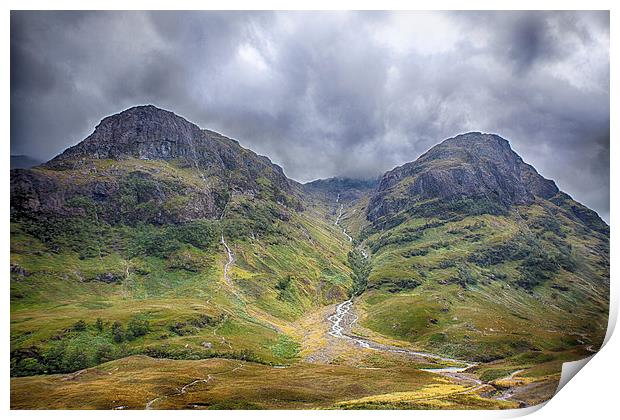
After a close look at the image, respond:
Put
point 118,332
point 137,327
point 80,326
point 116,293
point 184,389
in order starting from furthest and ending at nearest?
point 116,293
point 137,327
point 118,332
point 80,326
point 184,389

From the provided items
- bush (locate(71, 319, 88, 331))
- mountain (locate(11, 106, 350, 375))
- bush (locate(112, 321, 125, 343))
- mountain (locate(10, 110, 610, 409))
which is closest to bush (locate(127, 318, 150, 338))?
mountain (locate(11, 106, 350, 375))

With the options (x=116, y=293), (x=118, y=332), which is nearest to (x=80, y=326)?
(x=118, y=332)

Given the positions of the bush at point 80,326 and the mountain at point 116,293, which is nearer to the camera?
the mountain at point 116,293

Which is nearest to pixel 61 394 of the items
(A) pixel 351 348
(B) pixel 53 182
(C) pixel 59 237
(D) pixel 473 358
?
(A) pixel 351 348

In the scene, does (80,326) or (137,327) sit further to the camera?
(137,327)

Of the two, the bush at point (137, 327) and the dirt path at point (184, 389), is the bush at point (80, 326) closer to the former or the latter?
the bush at point (137, 327)

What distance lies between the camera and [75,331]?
97562 mm

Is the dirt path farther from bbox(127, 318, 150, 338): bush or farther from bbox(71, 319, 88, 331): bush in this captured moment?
bbox(71, 319, 88, 331): bush

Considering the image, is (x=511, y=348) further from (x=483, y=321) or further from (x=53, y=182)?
(x=53, y=182)

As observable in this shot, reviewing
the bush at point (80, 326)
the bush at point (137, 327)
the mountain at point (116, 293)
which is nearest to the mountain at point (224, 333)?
the bush at point (80, 326)

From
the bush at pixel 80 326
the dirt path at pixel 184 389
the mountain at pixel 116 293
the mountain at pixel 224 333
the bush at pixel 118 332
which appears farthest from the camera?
the bush at pixel 118 332

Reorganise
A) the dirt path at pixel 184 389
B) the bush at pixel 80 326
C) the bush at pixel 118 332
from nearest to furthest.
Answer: the dirt path at pixel 184 389, the bush at pixel 80 326, the bush at pixel 118 332

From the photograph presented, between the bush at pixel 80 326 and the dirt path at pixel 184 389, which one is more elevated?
the bush at pixel 80 326

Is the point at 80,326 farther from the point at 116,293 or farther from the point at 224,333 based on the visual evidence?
the point at 116,293
